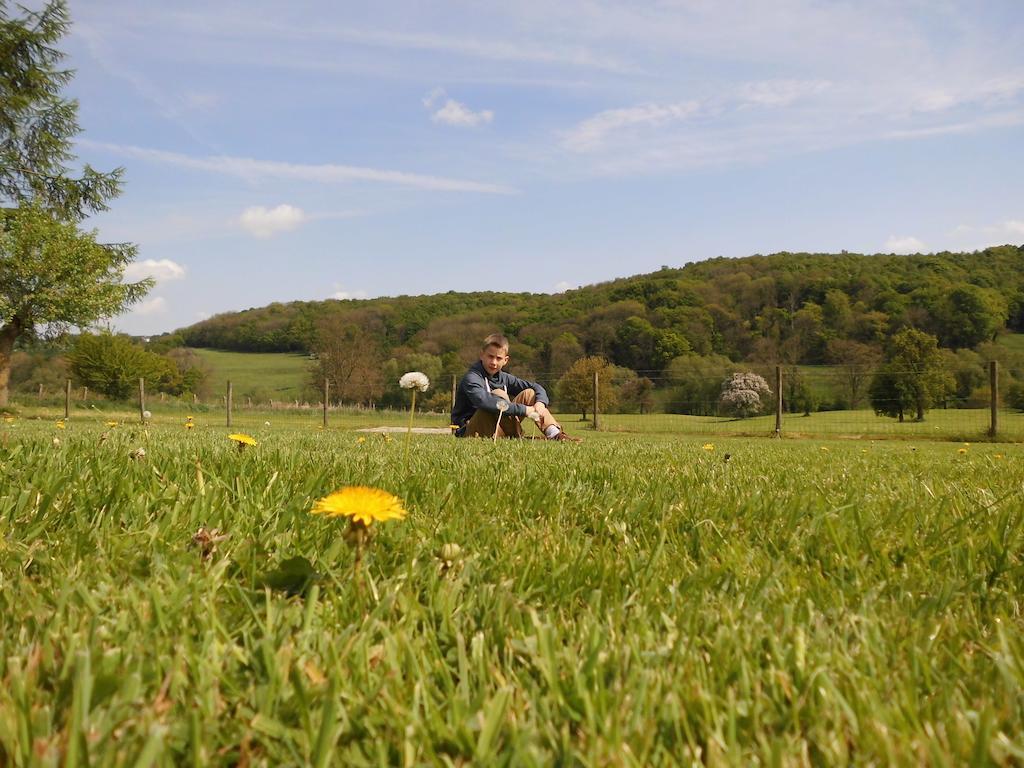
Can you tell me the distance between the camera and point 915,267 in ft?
197

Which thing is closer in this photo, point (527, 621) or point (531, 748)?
point (531, 748)

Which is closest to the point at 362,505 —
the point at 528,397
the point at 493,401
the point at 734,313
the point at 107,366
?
the point at 493,401

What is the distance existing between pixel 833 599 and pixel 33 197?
99.4 ft

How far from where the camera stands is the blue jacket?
666cm

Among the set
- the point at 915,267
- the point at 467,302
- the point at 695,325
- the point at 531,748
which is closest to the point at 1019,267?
the point at 915,267

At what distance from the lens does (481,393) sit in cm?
669

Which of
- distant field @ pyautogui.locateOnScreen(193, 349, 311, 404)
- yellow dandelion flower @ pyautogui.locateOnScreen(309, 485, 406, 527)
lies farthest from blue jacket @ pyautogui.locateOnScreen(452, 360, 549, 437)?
distant field @ pyautogui.locateOnScreen(193, 349, 311, 404)

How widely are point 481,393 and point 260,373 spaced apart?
64.5 meters

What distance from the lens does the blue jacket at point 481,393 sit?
6.66m

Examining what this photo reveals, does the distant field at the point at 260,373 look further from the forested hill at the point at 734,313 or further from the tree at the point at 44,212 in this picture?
the tree at the point at 44,212

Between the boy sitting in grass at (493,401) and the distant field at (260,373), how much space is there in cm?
4397

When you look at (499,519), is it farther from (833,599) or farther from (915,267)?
(915,267)

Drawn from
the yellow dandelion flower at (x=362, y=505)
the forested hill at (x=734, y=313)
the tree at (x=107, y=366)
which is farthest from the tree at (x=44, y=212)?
the forested hill at (x=734, y=313)

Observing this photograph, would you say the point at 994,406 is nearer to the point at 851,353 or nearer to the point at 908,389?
the point at 908,389
